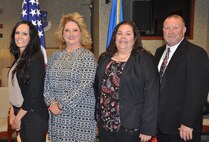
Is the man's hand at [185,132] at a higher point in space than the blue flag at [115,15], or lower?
lower

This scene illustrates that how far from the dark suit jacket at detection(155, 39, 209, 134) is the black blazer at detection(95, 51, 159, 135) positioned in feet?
0.72

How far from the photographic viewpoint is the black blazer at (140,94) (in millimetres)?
1976

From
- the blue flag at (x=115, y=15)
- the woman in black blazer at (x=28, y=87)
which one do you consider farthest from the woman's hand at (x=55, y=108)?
the blue flag at (x=115, y=15)

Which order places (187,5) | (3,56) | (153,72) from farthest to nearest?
(3,56), (187,5), (153,72)

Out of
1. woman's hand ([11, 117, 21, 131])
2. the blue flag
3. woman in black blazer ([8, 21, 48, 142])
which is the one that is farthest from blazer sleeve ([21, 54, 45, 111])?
the blue flag

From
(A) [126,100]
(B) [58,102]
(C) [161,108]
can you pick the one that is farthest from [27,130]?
(C) [161,108]

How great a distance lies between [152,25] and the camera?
214 inches

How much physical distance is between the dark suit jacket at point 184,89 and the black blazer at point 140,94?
220mm

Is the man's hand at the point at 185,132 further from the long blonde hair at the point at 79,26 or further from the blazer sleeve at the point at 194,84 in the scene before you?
the long blonde hair at the point at 79,26

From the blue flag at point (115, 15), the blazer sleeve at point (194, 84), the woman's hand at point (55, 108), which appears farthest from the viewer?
the blue flag at point (115, 15)

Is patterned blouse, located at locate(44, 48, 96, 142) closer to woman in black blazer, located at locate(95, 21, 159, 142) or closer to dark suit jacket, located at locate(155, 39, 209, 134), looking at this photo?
woman in black blazer, located at locate(95, 21, 159, 142)

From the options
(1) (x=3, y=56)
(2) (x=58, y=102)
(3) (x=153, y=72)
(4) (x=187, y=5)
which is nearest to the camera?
(3) (x=153, y=72)

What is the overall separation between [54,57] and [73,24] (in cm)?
33

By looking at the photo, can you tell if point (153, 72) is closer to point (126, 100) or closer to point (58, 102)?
point (126, 100)
